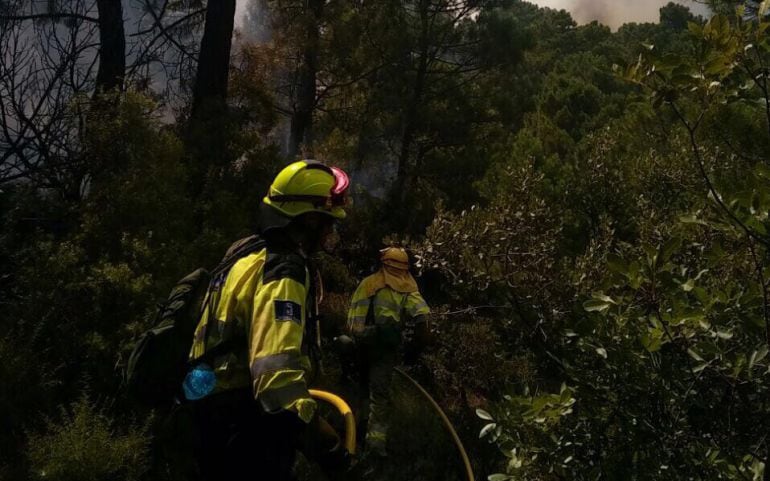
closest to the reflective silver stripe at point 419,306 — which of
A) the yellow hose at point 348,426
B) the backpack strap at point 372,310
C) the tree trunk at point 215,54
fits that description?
the backpack strap at point 372,310

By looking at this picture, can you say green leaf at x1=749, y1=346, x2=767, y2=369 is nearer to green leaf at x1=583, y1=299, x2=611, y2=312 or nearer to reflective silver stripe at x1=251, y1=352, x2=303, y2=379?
green leaf at x1=583, y1=299, x2=611, y2=312

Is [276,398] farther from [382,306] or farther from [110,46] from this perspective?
[110,46]

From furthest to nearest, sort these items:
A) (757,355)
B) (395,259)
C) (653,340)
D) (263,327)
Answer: (395,259), (263,327), (653,340), (757,355)

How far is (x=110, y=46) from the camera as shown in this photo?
703cm

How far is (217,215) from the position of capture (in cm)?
610

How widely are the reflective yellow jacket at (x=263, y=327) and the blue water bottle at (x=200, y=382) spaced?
0.03m

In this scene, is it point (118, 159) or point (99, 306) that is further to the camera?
point (118, 159)

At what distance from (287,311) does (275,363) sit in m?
0.21

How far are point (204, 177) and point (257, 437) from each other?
4977 mm

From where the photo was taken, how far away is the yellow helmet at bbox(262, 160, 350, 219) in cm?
251

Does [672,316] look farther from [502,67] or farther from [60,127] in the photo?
[502,67]

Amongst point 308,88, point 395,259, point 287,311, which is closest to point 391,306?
point 395,259

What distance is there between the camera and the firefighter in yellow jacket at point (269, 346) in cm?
211

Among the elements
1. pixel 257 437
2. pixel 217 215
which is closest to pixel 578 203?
pixel 217 215
